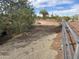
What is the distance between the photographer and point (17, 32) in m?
20.1

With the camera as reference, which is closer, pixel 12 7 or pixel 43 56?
pixel 43 56

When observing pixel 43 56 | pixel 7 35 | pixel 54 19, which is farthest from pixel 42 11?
pixel 43 56

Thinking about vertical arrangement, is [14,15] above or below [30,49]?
above

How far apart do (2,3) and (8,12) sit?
0.80 meters

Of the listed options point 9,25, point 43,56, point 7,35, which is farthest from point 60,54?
point 7,35

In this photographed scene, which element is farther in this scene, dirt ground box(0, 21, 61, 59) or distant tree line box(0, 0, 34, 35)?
distant tree line box(0, 0, 34, 35)

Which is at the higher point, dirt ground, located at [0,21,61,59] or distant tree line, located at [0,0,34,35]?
distant tree line, located at [0,0,34,35]

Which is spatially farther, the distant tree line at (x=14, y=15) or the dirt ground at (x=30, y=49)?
the distant tree line at (x=14, y=15)

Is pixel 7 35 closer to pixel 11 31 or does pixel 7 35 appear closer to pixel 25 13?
pixel 11 31

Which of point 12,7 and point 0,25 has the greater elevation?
point 12,7

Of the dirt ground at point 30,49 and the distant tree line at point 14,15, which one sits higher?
the distant tree line at point 14,15

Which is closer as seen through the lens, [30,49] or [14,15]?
[30,49]

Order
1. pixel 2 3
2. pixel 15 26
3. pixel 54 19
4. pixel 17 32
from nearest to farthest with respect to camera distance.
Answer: pixel 2 3, pixel 15 26, pixel 17 32, pixel 54 19

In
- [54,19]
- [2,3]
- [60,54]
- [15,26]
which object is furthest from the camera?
[54,19]
